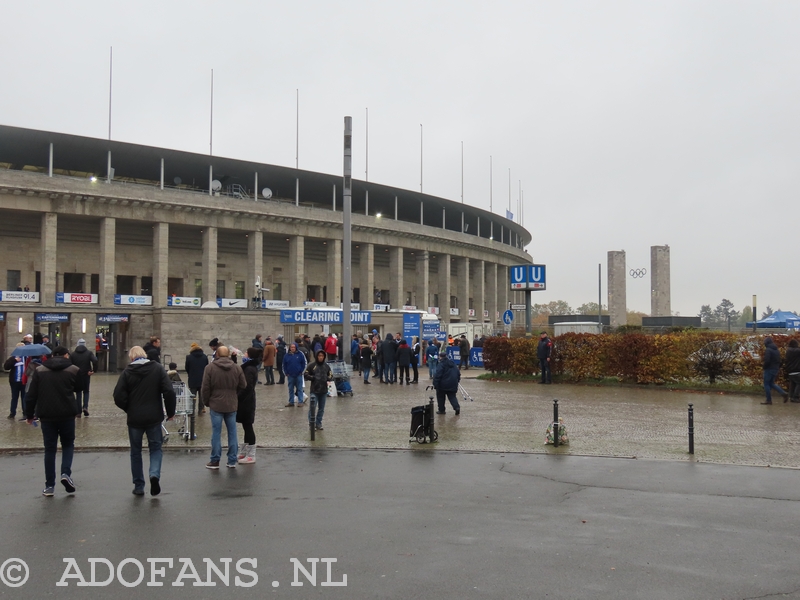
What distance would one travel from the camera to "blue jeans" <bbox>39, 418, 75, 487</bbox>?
335 inches

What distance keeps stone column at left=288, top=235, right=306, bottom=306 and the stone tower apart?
128 ft

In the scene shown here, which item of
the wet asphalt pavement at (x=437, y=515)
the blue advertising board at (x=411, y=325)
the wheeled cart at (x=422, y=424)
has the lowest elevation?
the wet asphalt pavement at (x=437, y=515)

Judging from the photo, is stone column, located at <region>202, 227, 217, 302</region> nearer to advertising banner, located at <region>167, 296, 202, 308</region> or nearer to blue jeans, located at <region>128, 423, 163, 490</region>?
advertising banner, located at <region>167, 296, 202, 308</region>

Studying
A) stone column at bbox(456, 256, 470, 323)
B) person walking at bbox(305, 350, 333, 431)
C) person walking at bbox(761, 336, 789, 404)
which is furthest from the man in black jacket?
stone column at bbox(456, 256, 470, 323)

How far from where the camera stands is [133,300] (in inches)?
1932

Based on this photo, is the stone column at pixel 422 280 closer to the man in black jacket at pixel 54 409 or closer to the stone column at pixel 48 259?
the stone column at pixel 48 259

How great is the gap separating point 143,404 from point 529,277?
84.7 feet

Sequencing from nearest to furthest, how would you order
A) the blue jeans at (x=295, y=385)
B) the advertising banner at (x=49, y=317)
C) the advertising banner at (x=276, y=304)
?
the blue jeans at (x=295, y=385) < the advertising banner at (x=49, y=317) < the advertising banner at (x=276, y=304)

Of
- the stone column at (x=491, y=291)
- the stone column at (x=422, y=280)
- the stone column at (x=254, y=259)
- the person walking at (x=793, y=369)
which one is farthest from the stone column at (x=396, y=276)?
the person walking at (x=793, y=369)

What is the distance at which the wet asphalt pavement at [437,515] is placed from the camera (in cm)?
554

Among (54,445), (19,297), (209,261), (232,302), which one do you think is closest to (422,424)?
(54,445)

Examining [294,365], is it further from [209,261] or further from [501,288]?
[501,288]

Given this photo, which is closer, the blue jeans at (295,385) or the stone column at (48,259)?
the blue jeans at (295,385)

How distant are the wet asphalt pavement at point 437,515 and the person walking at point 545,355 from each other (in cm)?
1032
